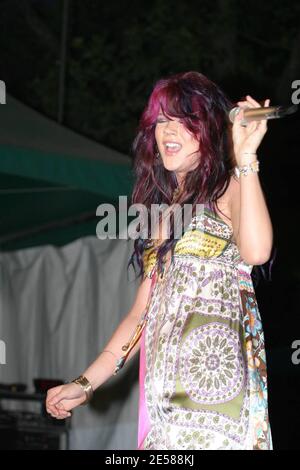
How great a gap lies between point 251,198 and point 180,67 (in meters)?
6.73

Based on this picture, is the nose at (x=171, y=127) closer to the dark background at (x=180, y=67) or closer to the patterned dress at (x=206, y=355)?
the patterned dress at (x=206, y=355)

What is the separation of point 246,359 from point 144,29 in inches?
286

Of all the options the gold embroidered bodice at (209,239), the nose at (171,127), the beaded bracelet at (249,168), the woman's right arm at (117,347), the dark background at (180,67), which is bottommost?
the woman's right arm at (117,347)

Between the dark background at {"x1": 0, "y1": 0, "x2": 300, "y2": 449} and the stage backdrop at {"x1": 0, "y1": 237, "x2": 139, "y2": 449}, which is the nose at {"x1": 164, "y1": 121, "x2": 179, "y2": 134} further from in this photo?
the dark background at {"x1": 0, "y1": 0, "x2": 300, "y2": 449}

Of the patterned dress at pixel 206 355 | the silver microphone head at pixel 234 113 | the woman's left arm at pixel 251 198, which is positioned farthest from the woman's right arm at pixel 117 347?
Result: the silver microphone head at pixel 234 113

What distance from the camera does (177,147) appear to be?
2660mm

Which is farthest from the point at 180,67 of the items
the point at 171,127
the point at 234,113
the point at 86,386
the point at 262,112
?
the point at 262,112

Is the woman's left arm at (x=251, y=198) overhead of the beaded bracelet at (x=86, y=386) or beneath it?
overhead

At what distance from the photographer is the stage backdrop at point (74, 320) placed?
6.17 metres

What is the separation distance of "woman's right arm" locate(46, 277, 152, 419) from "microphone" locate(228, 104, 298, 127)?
0.59 m

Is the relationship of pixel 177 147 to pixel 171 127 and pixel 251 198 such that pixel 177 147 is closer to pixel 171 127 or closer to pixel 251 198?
pixel 171 127

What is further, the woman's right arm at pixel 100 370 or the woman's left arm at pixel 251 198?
the woman's right arm at pixel 100 370

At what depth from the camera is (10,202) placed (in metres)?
5.66

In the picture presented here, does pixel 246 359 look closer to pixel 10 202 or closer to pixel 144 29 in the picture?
pixel 10 202
